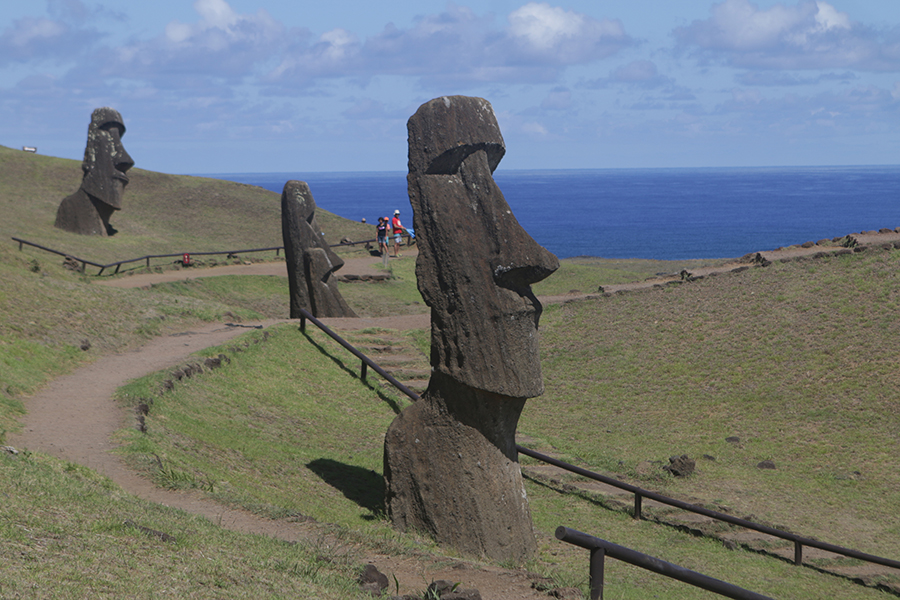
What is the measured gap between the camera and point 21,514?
607 centimetres

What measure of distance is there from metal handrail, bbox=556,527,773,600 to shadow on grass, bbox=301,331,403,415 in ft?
29.7

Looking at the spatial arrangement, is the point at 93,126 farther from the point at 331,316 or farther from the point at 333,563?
the point at 333,563

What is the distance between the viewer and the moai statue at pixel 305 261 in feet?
68.8

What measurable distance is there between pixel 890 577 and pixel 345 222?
37650mm

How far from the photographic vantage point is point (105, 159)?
3244cm

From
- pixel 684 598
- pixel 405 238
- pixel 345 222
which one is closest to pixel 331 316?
pixel 684 598

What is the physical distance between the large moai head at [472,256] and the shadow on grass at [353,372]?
6753 millimetres

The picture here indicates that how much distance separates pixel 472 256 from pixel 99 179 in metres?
28.2

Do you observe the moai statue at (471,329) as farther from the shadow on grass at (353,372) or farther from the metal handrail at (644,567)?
the shadow on grass at (353,372)

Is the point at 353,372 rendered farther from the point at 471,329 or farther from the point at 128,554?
the point at 128,554

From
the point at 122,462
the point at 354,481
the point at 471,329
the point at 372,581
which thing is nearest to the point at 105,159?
the point at 354,481

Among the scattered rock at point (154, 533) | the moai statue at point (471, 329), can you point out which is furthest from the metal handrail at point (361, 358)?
the scattered rock at point (154, 533)

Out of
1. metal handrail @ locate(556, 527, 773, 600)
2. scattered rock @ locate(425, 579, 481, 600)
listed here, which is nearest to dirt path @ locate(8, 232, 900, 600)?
scattered rock @ locate(425, 579, 481, 600)

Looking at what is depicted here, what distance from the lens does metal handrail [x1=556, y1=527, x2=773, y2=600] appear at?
222 inches
